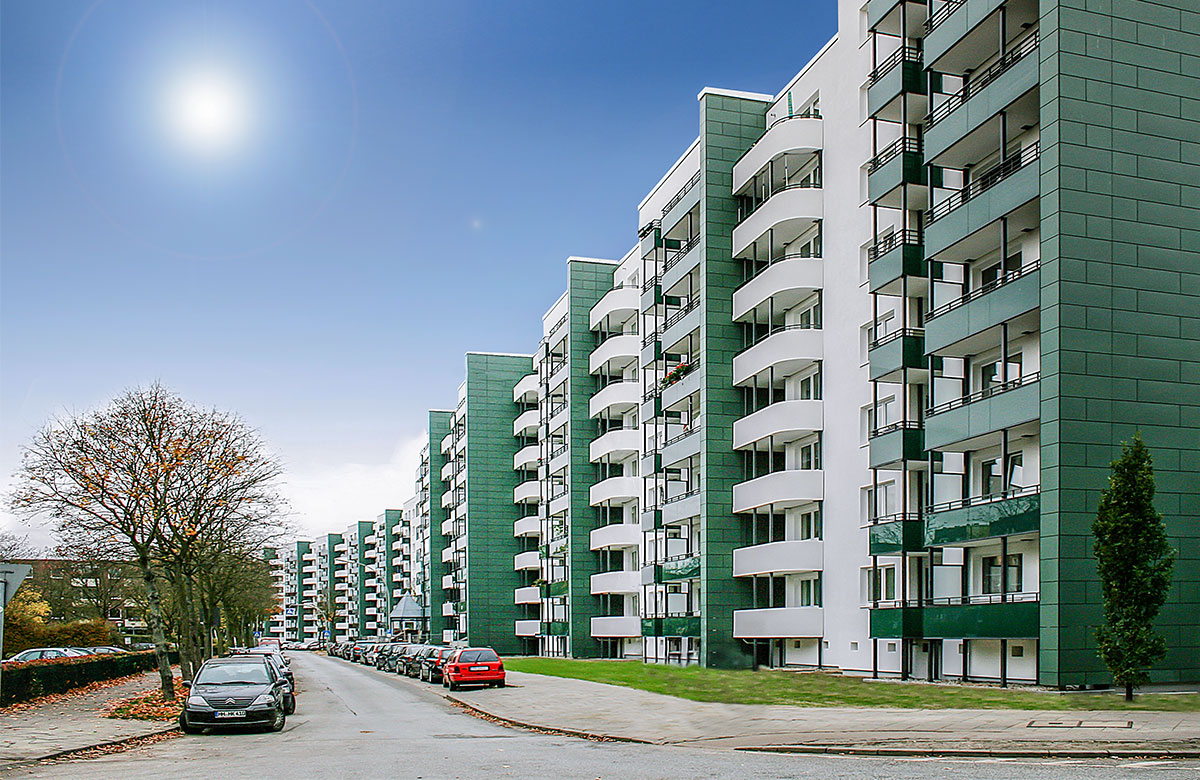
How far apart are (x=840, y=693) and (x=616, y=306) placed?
4066 centimetres

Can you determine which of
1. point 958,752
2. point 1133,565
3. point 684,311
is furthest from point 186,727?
point 684,311

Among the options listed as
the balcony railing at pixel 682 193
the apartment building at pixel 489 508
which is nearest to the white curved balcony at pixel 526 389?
the apartment building at pixel 489 508

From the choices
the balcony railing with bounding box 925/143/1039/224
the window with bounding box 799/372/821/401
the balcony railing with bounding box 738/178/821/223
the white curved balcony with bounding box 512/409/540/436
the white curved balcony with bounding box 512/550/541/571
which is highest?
the balcony railing with bounding box 738/178/821/223

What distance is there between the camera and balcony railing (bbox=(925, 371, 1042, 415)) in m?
29.2

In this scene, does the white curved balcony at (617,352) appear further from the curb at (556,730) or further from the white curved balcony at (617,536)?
the curb at (556,730)

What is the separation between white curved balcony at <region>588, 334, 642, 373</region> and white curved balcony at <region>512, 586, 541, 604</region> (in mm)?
20537

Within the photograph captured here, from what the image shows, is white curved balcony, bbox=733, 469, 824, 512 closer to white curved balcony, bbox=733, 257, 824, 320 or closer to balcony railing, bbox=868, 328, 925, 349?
white curved balcony, bbox=733, 257, 824, 320

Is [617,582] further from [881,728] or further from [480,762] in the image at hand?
[480,762]

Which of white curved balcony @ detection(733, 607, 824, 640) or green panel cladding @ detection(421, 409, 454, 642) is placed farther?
green panel cladding @ detection(421, 409, 454, 642)

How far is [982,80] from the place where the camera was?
31250 mm

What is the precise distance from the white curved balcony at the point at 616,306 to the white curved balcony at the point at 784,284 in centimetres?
1827

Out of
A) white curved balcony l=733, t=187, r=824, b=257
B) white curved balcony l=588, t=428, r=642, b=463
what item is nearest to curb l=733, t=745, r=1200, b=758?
white curved balcony l=733, t=187, r=824, b=257

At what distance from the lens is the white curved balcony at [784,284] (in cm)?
4297

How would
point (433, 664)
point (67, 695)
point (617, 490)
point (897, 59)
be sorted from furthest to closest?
point (617, 490) < point (433, 664) < point (67, 695) < point (897, 59)
